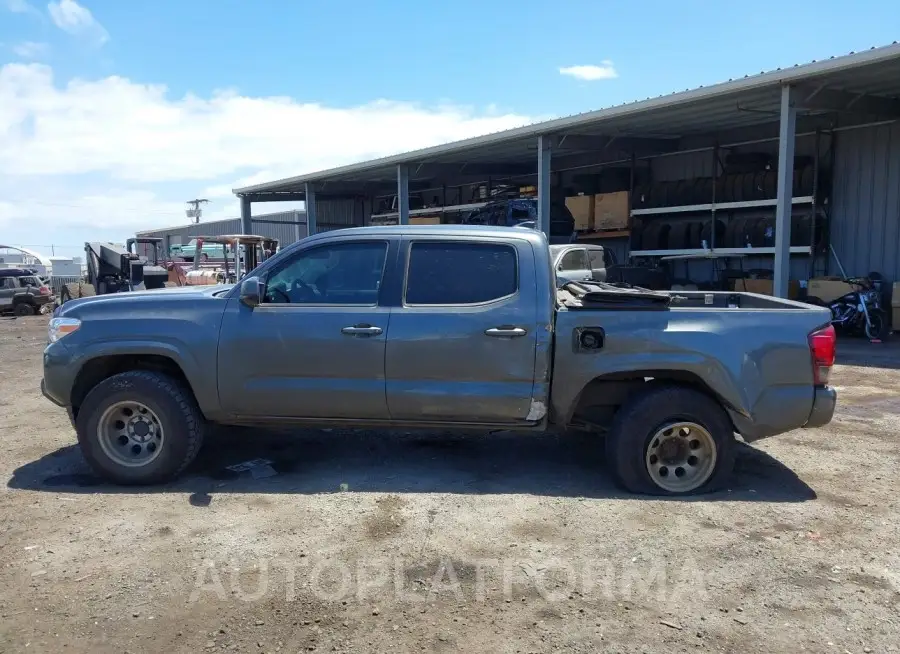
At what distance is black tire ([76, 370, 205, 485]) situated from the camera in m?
5.10

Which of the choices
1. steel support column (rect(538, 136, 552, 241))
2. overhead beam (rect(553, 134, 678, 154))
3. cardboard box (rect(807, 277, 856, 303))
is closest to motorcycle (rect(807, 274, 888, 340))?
cardboard box (rect(807, 277, 856, 303))

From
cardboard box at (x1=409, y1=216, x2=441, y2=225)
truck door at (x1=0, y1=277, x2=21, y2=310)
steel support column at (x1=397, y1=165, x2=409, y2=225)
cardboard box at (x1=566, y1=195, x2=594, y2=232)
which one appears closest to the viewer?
cardboard box at (x1=566, y1=195, x2=594, y2=232)

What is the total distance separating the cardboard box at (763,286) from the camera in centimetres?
1548

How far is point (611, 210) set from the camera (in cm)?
1972

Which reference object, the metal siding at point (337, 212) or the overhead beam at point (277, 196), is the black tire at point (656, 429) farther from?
the metal siding at point (337, 212)

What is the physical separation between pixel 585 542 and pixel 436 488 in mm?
1300

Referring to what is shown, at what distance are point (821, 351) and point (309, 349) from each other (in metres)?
3.47

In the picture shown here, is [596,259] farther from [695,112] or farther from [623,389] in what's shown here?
[623,389]

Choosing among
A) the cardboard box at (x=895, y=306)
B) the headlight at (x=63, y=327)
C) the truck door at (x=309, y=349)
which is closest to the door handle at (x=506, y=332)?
the truck door at (x=309, y=349)

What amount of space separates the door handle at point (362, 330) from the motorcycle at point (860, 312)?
38.4ft

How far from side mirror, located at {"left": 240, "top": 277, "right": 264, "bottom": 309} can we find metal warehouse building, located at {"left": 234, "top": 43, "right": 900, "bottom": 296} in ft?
33.4

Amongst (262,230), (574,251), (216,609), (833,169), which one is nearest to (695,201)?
(833,169)

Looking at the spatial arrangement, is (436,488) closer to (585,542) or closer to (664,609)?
(585,542)

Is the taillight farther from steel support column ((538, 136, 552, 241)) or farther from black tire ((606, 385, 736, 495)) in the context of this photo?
steel support column ((538, 136, 552, 241))
